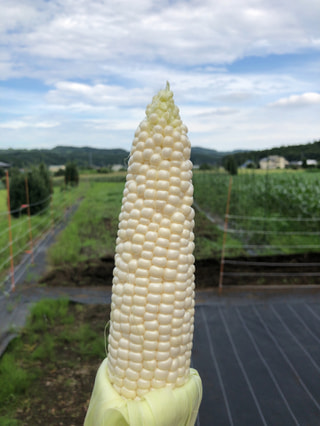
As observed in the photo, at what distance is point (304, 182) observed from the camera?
1005 cm

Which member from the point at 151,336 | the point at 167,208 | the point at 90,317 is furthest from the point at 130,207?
the point at 90,317

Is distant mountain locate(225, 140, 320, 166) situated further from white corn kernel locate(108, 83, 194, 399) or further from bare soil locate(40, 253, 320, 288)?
white corn kernel locate(108, 83, 194, 399)

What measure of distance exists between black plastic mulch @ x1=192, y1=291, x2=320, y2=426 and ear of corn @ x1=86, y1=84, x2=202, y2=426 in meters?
2.26

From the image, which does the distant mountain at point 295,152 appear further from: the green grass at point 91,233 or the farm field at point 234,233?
the green grass at point 91,233

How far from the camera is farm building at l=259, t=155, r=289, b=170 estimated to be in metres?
9.66

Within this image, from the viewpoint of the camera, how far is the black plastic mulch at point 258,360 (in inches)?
136

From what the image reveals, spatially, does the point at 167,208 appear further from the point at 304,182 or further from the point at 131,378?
the point at 304,182

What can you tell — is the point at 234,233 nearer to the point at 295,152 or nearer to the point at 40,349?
the point at 295,152

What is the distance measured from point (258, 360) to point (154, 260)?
11.3 ft

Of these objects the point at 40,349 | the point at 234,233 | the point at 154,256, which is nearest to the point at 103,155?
the point at 234,233

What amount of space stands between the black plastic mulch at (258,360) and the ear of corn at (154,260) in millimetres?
2258

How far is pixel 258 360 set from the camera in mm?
4309

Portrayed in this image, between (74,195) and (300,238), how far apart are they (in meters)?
9.77

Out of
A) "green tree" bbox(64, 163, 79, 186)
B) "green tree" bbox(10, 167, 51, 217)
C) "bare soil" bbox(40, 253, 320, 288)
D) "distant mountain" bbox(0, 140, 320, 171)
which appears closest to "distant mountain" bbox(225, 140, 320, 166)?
"distant mountain" bbox(0, 140, 320, 171)
